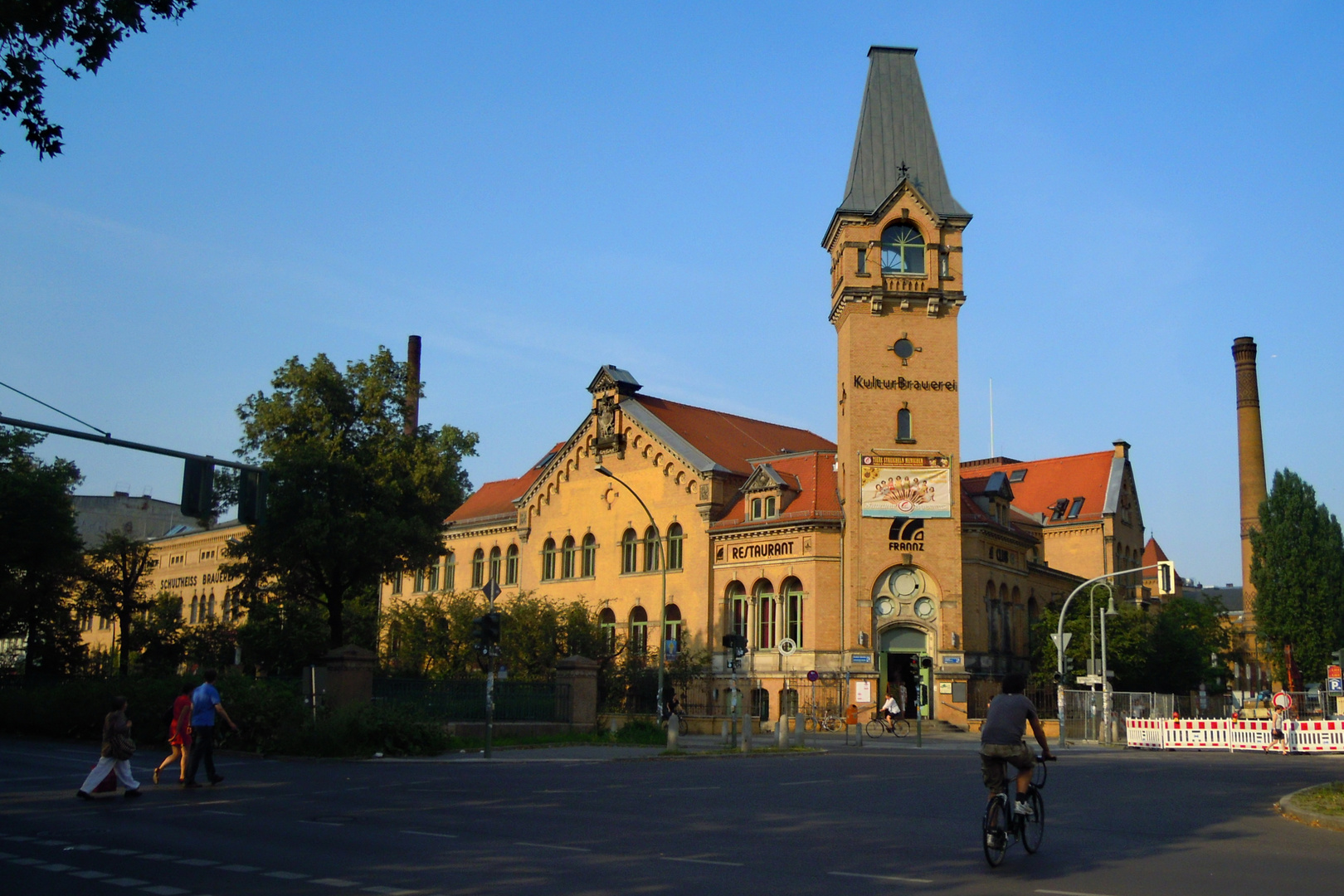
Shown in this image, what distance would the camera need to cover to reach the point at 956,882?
10117 millimetres

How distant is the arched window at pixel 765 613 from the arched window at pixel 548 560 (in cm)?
1342

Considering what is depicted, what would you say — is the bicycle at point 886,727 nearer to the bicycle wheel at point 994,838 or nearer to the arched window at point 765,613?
the arched window at point 765,613

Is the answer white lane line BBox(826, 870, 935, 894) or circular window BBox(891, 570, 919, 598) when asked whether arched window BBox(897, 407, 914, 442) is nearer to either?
circular window BBox(891, 570, 919, 598)

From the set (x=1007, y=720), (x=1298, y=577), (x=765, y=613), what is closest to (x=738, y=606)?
(x=765, y=613)

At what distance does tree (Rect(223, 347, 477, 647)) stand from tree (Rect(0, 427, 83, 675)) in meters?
11.1

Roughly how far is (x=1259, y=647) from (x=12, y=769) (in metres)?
76.6

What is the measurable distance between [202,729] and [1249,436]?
7325 cm

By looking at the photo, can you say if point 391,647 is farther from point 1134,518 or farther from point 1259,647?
point 1259,647

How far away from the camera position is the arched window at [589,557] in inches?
2330

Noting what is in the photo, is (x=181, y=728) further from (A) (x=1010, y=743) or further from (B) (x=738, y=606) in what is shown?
(B) (x=738, y=606)

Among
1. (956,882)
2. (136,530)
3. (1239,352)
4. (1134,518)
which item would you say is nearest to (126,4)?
(956,882)

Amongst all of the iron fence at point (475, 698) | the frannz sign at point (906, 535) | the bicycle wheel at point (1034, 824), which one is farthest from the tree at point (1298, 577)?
the bicycle wheel at point (1034, 824)

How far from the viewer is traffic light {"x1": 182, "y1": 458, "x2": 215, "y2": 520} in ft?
62.8

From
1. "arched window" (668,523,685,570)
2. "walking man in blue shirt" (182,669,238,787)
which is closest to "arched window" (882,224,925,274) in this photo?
"arched window" (668,523,685,570)
